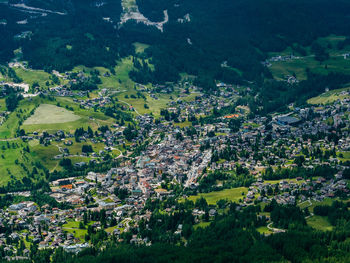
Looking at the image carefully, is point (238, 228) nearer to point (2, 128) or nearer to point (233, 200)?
point (233, 200)

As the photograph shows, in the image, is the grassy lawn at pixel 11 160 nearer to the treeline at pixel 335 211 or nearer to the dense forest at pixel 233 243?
the dense forest at pixel 233 243

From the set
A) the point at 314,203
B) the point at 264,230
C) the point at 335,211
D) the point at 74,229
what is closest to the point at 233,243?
the point at 264,230

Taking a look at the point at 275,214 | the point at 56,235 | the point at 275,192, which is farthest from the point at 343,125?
the point at 56,235

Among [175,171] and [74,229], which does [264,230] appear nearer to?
[74,229]

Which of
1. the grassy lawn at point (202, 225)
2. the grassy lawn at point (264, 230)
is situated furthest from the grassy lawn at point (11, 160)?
the grassy lawn at point (264, 230)

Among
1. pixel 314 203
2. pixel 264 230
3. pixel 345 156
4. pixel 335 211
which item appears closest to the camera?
pixel 264 230

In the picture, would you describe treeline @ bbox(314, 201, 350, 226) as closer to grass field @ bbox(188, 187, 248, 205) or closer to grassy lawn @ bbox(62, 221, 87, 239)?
grass field @ bbox(188, 187, 248, 205)
